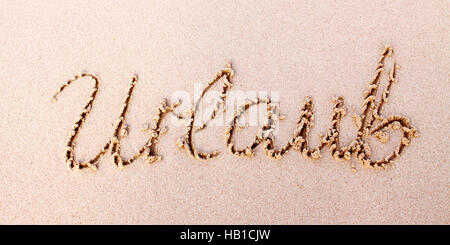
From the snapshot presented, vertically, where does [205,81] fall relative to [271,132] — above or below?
above

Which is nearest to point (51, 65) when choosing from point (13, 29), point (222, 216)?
point (13, 29)

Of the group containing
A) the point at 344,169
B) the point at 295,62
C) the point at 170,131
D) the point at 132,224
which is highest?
the point at 295,62

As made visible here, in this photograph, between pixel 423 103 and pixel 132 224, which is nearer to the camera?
pixel 132 224
